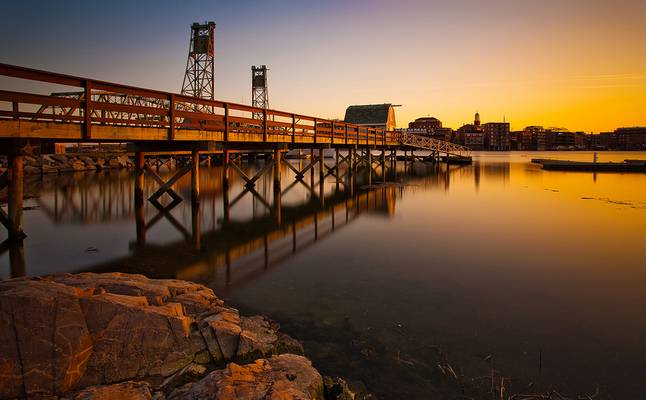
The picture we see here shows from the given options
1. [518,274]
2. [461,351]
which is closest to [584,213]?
[518,274]

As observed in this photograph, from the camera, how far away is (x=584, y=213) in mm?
16250

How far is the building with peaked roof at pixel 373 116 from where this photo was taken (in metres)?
58.8

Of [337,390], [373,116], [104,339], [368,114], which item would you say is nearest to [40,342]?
[104,339]

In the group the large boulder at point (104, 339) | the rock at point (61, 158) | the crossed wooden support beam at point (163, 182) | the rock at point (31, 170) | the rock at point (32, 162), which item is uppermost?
the rock at point (61, 158)

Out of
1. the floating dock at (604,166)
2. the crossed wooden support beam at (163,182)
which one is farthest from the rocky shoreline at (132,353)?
the floating dock at (604,166)

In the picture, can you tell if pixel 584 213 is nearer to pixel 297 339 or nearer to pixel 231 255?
pixel 231 255

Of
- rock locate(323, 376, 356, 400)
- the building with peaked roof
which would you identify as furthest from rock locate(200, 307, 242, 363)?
the building with peaked roof

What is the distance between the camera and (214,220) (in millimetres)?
14320

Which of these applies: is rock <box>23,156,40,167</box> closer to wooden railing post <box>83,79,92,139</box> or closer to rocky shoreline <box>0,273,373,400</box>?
wooden railing post <box>83,79,92,139</box>

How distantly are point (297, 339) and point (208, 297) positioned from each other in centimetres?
171

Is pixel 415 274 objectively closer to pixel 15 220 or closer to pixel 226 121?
pixel 226 121

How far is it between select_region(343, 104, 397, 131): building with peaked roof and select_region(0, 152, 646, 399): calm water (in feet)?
140

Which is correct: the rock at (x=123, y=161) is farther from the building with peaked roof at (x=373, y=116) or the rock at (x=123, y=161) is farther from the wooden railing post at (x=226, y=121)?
the building with peaked roof at (x=373, y=116)

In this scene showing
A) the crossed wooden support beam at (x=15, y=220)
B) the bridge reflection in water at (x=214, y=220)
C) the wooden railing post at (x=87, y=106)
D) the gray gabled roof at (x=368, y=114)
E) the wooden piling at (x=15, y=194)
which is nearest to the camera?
the bridge reflection in water at (x=214, y=220)
